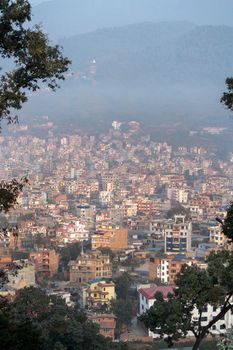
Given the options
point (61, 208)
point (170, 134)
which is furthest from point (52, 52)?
point (170, 134)

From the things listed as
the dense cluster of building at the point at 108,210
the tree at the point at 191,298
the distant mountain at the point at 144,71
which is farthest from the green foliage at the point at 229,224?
the distant mountain at the point at 144,71

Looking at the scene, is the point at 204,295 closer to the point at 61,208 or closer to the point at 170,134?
the point at 61,208

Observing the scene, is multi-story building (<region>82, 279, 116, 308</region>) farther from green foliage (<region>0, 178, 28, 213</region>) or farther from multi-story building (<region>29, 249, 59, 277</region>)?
green foliage (<region>0, 178, 28, 213</region>)

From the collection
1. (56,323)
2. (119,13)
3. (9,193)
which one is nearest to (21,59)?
(9,193)

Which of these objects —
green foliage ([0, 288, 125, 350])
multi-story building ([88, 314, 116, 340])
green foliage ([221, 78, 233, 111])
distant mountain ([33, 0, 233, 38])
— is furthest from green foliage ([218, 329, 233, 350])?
distant mountain ([33, 0, 233, 38])

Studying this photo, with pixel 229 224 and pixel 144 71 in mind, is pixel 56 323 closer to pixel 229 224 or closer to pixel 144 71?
pixel 229 224

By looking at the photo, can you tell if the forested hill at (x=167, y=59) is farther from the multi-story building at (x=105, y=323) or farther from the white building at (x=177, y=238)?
the multi-story building at (x=105, y=323)

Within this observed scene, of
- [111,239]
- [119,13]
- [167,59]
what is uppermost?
[119,13]
